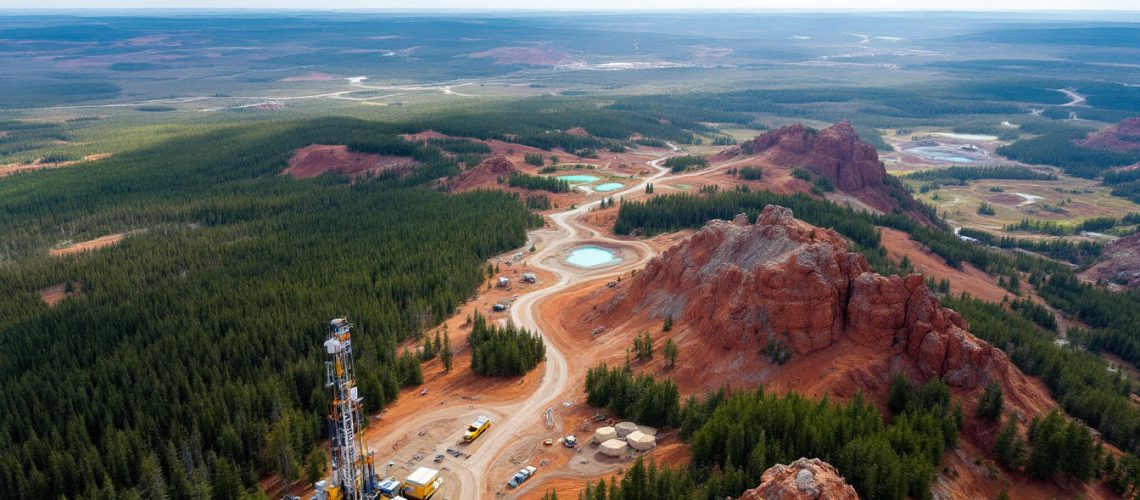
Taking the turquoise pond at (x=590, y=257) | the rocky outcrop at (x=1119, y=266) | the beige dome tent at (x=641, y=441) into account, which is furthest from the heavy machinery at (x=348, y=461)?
the rocky outcrop at (x=1119, y=266)

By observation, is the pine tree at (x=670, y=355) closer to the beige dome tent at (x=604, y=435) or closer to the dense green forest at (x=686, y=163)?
the beige dome tent at (x=604, y=435)

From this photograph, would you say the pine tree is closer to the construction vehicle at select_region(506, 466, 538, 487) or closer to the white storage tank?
the white storage tank

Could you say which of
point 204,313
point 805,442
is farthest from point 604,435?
point 204,313

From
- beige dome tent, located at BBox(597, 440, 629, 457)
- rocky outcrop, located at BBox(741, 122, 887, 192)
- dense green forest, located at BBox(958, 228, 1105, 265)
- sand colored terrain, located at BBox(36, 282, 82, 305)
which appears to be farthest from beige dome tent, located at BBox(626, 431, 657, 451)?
rocky outcrop, located at BBox(741, 122, 887, 192)

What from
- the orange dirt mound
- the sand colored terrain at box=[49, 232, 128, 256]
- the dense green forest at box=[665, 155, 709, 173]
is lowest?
the dense green forest at box=[665, 155, 709, 173]

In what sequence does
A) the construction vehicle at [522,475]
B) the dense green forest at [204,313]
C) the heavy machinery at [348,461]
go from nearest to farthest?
the heavy machinery at [348,461] → the construction vehicle at [522,475] → the dense green forest at [204,313]

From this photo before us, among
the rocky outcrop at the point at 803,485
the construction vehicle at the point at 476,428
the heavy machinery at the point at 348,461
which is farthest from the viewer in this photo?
the construction vehicle at the point at 476,428
